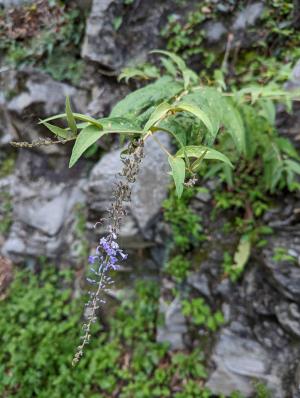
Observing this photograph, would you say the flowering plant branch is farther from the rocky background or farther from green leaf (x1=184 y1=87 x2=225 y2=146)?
the rocky background

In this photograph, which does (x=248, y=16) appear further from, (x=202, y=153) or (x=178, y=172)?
(x=178, y=172)

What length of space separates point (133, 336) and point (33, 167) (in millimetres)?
2671

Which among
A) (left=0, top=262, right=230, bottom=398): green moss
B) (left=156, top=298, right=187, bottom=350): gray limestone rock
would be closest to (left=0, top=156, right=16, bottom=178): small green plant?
(left=0, top=262, right=230, bottom=398): green moss

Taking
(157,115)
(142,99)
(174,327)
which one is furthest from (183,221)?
(157,115)

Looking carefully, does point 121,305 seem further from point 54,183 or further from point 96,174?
point 54,183

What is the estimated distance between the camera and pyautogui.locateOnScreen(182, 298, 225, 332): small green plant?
10.0 ft

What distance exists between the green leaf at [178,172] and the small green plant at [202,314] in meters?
2.40

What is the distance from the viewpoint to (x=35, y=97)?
4.00 meters

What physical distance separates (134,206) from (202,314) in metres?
1.34

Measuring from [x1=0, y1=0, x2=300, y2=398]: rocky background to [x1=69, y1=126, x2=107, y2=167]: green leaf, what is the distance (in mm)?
2157

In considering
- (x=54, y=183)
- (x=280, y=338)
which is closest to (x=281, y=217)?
(x=280, y=338)

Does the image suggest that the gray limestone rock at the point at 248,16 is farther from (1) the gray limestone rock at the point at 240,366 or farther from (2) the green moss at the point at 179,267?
(1) the gray limestone rock at the point at 240,366

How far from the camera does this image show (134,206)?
3.48m

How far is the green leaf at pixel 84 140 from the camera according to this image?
1.04m
